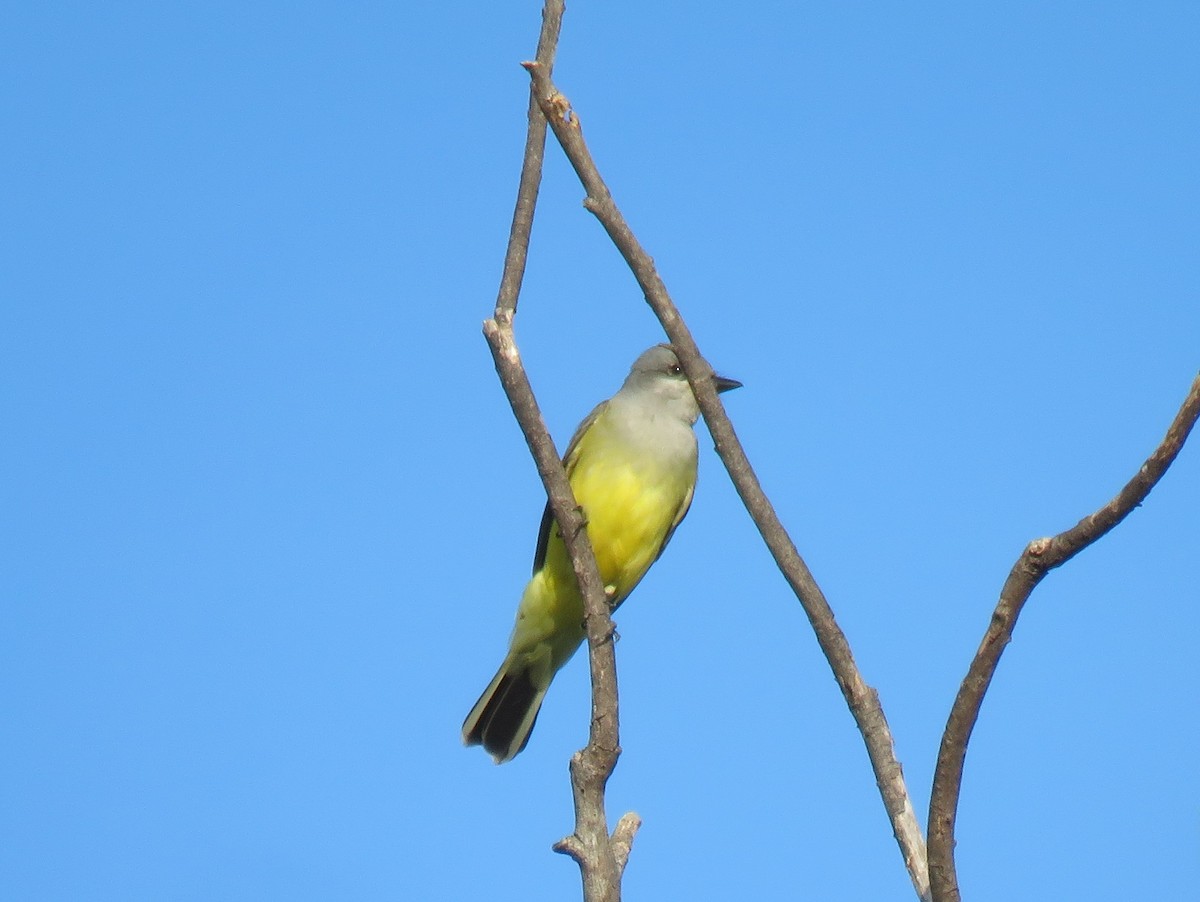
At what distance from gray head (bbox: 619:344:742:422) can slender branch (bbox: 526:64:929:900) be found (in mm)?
3286

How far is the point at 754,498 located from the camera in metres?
4.45

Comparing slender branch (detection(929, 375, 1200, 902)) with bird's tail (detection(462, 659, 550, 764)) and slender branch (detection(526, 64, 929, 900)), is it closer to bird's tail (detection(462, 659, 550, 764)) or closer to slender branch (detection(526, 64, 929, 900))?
slender branch (detection(526, 64, 929, 900))

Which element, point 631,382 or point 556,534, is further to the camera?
point 631,382

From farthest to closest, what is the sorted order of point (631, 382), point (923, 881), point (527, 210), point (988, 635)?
point (631, 382)
point (527, 210)
point (923, 881)
point (988, 635)

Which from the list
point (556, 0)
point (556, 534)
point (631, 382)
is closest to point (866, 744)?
point (556, 0)

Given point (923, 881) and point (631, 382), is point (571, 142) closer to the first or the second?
point (923, 881)

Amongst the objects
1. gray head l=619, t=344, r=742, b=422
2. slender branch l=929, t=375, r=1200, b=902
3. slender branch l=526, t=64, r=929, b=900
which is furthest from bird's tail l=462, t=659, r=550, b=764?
slender branch l=929, t=375, r=1200, b=902

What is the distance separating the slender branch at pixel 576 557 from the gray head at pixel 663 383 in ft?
9.36

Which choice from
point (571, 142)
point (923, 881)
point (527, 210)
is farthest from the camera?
point (527, 210)

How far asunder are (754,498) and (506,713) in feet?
12.3

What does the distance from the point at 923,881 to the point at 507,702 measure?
422cm

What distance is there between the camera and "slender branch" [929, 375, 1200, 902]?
3.23 metres

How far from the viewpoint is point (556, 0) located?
18.5 feet

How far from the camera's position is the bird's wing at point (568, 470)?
7773 mm
